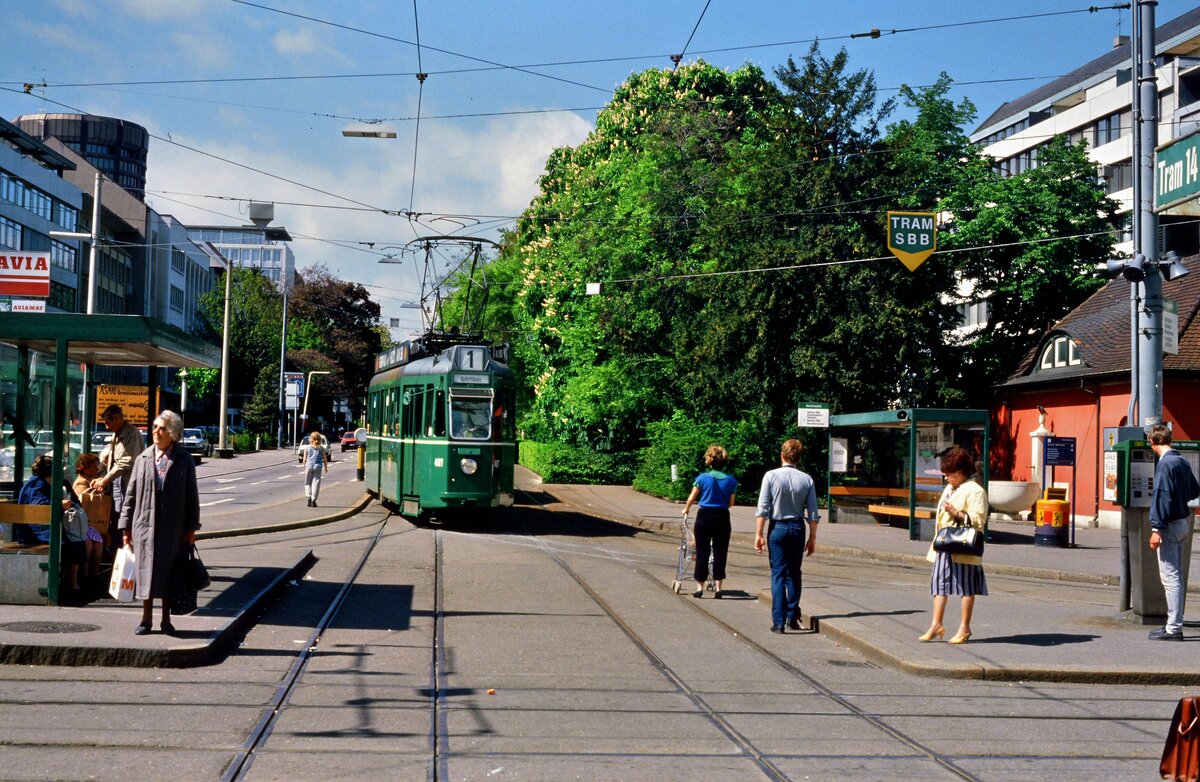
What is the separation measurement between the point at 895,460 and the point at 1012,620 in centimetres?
1731

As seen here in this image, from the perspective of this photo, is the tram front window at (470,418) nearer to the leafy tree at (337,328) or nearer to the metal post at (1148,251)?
the metal post at (1148,251)

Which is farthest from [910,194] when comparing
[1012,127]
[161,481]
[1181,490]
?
[1012,127]

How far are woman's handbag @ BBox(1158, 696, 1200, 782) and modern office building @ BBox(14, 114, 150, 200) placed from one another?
607 ft

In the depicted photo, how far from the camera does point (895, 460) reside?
98.2 feet

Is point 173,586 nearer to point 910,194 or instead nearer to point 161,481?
point 161,481

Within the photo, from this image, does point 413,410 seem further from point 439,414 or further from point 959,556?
point 959,556

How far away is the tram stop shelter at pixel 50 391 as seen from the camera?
1115 cm

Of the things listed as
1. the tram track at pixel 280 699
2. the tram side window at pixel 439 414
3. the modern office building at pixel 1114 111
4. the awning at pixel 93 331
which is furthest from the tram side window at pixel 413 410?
the modern office building at pixel 1114 111

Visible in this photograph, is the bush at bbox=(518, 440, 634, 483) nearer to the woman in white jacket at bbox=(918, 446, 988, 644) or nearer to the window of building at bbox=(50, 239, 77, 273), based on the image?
the woman in white jacket at bbox=(918, 446, 988, 644)

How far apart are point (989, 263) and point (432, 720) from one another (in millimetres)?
37116

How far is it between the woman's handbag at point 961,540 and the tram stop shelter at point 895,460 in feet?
43.3

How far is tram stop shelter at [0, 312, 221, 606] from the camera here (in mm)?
11148

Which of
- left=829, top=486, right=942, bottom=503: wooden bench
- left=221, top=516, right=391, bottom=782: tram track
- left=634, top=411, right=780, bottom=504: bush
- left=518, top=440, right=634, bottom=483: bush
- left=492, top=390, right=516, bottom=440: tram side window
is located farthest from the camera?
left=518, top=440, right=634, bottom=483: bush

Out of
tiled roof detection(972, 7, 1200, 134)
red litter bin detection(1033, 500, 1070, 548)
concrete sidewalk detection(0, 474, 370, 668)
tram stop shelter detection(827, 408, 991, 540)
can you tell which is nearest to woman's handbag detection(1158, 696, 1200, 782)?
concrete sidewalk detection(0, 474, 370, 668)
